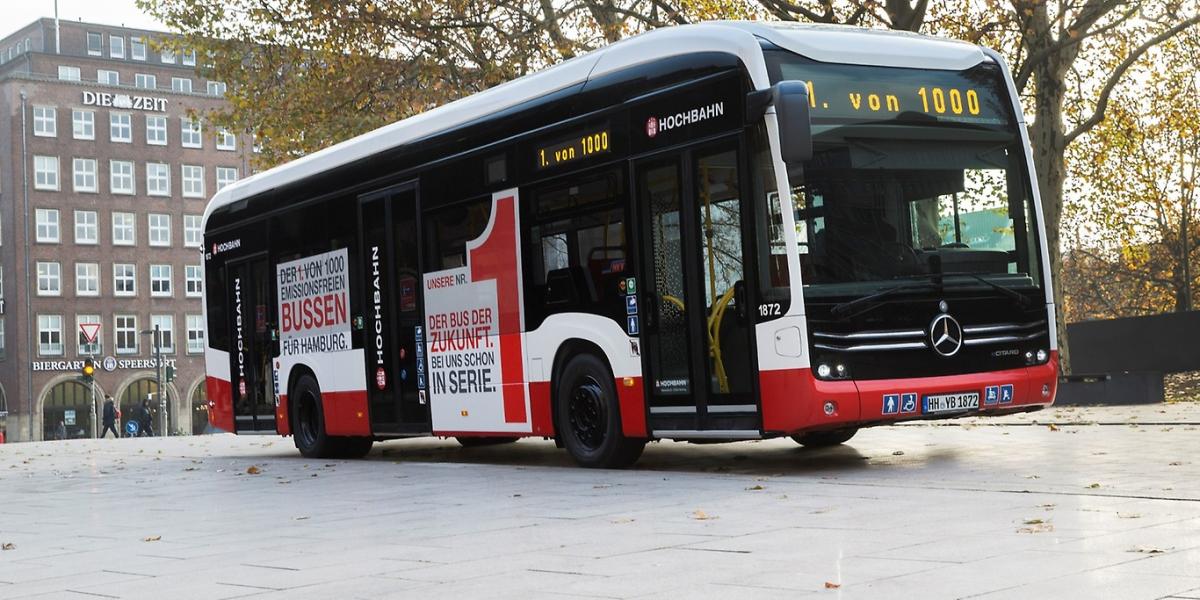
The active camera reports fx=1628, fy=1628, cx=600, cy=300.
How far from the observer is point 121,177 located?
285 feet

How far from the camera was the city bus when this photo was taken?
38.2 feet

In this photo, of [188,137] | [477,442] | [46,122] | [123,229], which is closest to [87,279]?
[123,229]

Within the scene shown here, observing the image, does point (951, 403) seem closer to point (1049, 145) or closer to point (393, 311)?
point (393, 311)

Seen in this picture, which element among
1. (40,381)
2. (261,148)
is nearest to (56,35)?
(40,381)

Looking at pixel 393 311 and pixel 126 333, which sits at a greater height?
pixel 126 333

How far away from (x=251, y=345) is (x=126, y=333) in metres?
A: 69.9

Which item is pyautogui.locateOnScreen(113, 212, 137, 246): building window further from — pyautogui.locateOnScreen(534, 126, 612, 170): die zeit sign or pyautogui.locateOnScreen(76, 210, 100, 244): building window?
pyautogui.locateOnScreen(534, 126, 612, 170): die zeit sign

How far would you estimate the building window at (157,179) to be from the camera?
3462 inches

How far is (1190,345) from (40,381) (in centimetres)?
6936

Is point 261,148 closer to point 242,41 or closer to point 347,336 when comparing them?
point 242,41

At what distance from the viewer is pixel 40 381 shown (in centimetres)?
8331

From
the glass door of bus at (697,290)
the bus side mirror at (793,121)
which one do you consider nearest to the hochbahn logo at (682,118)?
the glass door of bus at (697,290)

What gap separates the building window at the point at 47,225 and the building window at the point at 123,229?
10.8ft

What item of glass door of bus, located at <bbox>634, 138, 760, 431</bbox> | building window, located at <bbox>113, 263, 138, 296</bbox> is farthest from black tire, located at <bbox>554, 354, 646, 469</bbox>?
building window, located at <bbox>113, 263, 138, 296</bbox>
